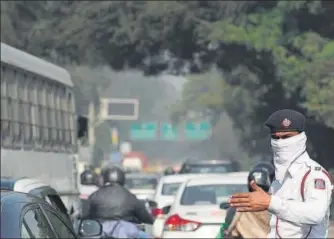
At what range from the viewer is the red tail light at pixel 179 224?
15102 millimetres

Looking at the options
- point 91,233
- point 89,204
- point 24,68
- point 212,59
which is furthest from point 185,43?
point 91,233

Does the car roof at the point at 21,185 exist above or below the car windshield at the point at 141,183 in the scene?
above

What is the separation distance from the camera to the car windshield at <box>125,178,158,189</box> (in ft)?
101

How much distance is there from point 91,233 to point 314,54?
94.7ft

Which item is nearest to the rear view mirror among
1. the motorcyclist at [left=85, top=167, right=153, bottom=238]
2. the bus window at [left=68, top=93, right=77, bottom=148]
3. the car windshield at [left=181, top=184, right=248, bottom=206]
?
the bus window at [left=68, top=93, right=77, bottom=148]

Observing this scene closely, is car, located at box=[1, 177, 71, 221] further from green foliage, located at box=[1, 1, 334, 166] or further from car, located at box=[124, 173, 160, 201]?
green foliage, located at box=[1, 1, 334, 166]

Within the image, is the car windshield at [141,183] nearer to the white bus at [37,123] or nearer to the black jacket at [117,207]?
the white bus at [37,123]

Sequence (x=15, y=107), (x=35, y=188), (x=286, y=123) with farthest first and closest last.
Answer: (x=15, y=107), (x=35, y=188), (x=286, y=123)

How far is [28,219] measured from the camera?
21.3ft

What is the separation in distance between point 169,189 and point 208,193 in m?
5.62

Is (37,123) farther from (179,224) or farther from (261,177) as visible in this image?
(261,177)

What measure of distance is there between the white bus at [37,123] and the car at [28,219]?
9630 millimetres

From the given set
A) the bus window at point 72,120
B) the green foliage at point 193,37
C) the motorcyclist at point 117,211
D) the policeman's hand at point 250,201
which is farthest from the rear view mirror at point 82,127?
the policeman's hand at point 250,201

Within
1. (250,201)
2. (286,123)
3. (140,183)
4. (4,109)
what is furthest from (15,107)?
(140,183)
